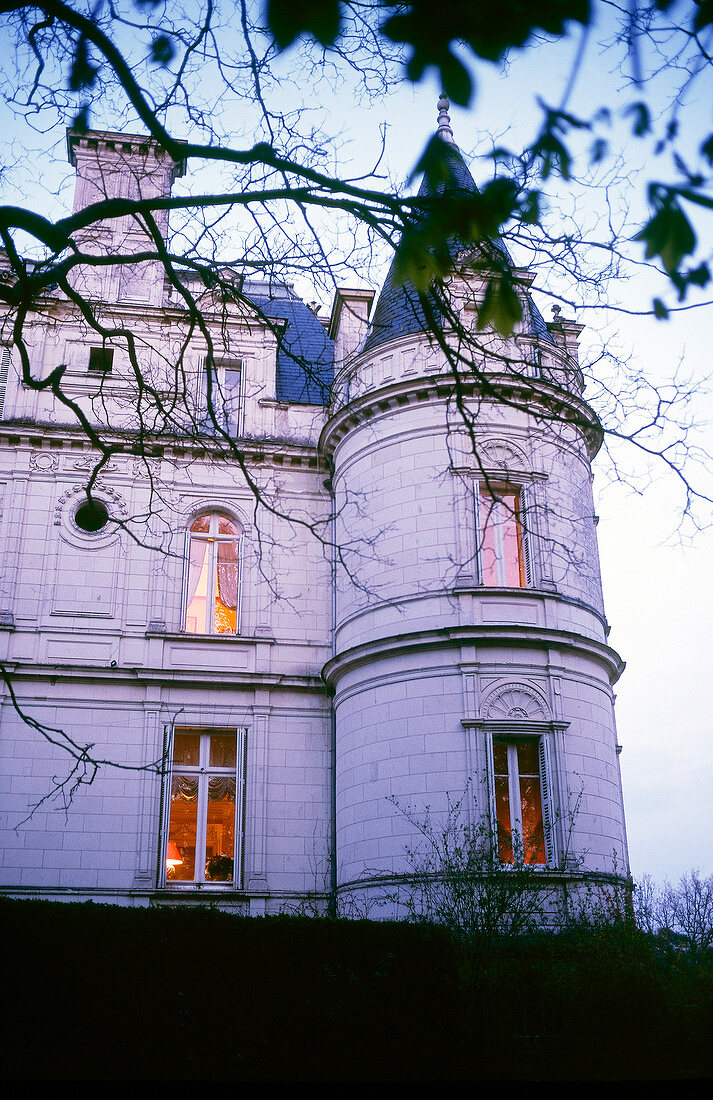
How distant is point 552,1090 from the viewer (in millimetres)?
9141

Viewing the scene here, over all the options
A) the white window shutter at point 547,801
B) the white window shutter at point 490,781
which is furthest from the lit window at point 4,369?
the white window shutter at point 547,801

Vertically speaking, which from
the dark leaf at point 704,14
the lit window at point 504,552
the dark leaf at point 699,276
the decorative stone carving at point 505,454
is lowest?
the dark leaf at point 699,276

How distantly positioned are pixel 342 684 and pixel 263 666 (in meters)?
1.53

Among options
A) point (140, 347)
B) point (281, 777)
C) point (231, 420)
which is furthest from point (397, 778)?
point (140, 347)

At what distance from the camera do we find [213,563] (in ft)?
59.8

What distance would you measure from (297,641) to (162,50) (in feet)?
40.0

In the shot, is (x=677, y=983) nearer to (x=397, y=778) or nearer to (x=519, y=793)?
(x=519, y=793)

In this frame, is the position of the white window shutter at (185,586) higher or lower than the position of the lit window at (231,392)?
lower

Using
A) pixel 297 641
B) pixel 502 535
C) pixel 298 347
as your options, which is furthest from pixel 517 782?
pixel 298 347

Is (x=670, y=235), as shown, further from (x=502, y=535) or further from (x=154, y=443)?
(x=154, y=443)

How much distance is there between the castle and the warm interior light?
35 mm

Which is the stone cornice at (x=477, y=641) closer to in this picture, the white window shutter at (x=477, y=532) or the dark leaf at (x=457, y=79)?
the white window shutter at (x=477, y=532)

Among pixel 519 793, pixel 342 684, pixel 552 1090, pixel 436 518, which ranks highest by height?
pixel 436 518

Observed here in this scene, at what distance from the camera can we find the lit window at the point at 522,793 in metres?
14.6
